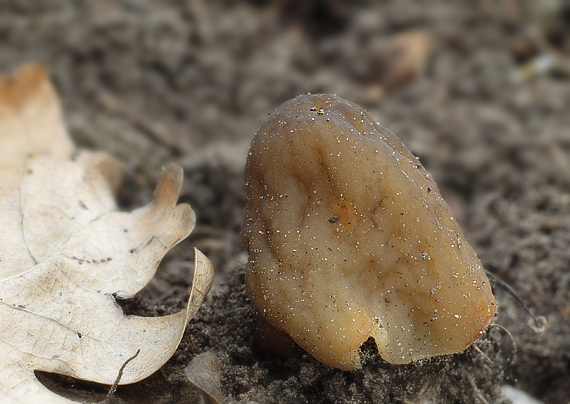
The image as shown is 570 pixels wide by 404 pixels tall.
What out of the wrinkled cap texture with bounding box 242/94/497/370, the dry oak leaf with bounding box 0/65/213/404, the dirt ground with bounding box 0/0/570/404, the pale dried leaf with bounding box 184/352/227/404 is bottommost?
the dirt ground with bounding box 0/0/570/404

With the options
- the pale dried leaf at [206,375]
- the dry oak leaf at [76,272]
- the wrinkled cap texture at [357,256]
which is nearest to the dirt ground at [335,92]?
the dry oak leaf at [76,272]

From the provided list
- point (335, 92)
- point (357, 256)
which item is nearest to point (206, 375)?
point (357, 256)

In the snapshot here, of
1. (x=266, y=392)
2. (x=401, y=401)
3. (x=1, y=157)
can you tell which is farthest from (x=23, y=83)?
(x=401, y=401)

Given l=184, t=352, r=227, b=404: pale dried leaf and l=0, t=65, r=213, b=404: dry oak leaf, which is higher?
l=0, t=65, r=213, b=404: dry oak leaf

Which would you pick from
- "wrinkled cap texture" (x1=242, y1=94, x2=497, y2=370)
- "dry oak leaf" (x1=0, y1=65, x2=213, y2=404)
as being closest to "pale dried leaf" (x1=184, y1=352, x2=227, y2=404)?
"dry oak leaf" (x1=0, y1=65, x2=213, y2=404)

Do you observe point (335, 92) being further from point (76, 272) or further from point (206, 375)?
point (206, 375)

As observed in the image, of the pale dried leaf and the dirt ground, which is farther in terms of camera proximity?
the dirt ground

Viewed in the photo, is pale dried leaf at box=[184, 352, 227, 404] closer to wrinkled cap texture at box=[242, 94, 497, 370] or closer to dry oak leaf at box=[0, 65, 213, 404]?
dry oak leaf at box=[0, 65, 213, 404]
